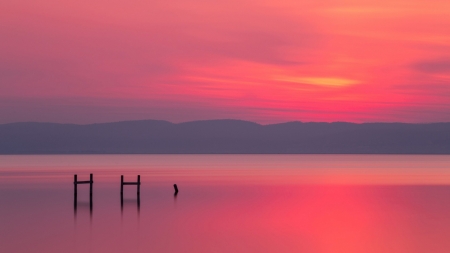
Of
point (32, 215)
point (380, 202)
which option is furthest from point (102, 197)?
point (380, 202)

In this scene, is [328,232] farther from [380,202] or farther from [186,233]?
[380,202]

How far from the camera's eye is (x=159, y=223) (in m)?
32.2

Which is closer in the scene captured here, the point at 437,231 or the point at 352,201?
the point at 437,231

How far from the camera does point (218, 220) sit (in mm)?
33406

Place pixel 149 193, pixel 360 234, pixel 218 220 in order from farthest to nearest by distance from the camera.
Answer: pixel 149 193, pixel 218 220, pixel 360 234

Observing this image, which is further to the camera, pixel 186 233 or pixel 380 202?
pixel 380 202

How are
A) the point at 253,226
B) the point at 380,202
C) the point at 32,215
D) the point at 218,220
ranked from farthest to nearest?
the point at 380,202
the point at 32,215
the point at 218,220
the point at 253,226

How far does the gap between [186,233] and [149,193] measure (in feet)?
78.9

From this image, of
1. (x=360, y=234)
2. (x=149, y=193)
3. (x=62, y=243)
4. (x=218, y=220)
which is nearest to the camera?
(x=62, y=243)

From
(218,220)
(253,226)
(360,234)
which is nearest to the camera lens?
(360,234)

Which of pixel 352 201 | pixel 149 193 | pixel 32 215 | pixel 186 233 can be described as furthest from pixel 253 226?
pixel 149 193

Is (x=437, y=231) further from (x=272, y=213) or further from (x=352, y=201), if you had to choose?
(x=352, y=201)

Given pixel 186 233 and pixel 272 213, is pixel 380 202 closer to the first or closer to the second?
pixel 272 213

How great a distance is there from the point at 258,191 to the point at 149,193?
8617 millimetres
